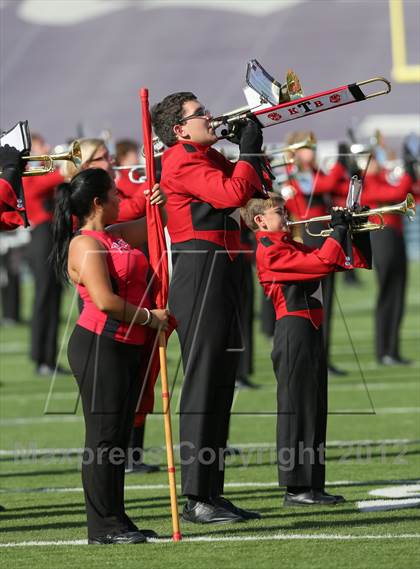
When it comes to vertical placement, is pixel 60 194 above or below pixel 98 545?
above

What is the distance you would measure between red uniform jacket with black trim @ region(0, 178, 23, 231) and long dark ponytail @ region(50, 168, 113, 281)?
0.29 meters

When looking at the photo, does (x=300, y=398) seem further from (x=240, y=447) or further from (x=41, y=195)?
(x=41, y=195)

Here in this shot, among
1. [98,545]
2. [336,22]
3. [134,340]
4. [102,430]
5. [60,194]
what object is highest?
[336,22]

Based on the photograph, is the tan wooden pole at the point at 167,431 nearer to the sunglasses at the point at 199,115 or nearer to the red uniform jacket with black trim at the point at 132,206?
the sunglasses at the point at 199,115

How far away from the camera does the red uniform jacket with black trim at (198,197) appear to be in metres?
6.01

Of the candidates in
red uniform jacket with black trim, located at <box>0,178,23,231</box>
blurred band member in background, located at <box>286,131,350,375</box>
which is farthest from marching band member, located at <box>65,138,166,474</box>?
blurred band member in background, located at <box>286,131,350,375</box>

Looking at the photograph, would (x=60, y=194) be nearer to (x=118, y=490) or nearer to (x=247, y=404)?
(x=118, y=490)

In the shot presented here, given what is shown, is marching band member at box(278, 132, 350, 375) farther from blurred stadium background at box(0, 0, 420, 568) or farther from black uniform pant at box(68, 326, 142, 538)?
black uniform pant at box(68, 326, 142, 538)

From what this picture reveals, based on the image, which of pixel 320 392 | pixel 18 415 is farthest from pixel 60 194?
pixel 18 415

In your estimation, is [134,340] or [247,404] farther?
[247,404]

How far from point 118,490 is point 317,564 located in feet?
2.97

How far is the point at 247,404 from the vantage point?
10.6 m

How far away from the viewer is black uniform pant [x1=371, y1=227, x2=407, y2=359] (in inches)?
514

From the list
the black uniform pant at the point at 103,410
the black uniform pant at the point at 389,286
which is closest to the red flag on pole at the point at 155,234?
the black uniform pant at the point at 103,410
